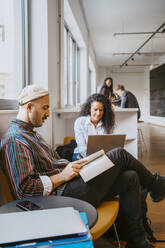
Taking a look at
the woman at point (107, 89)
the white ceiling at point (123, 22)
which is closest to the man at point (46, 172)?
the woman at point (107, 89)

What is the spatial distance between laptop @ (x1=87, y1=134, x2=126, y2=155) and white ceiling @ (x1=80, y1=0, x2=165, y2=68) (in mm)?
4988

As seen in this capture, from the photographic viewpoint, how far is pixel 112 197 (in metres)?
1.82

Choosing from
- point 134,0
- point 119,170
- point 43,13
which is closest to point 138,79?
point 134,0

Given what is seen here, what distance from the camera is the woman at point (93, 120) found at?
280cm

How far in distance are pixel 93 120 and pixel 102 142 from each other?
29.4 inches

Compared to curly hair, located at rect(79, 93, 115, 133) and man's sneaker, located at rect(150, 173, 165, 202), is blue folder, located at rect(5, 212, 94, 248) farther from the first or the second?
curly hair, located at rect(79, 93, 115, 133)

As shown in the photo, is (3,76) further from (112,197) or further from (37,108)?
(112,197)

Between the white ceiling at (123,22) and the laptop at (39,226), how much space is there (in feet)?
20.4

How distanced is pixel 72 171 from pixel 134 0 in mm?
5675

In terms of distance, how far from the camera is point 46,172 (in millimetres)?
1619

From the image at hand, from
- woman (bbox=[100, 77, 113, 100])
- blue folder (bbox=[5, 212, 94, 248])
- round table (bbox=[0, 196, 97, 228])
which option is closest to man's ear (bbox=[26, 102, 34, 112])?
round table (bbox=[0, 196, 97, 228])

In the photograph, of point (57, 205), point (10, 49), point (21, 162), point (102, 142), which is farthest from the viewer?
point (10, 49)

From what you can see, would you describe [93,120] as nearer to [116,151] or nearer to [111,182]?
[116,151]


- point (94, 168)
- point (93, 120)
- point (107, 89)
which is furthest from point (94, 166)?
point (107, 89)
